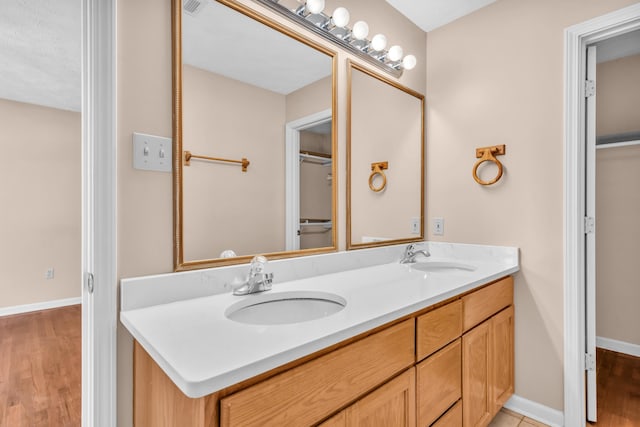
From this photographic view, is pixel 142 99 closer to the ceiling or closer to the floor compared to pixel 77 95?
closer to the floor

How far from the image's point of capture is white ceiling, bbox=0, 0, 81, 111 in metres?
2.09

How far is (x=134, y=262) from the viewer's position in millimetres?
1030

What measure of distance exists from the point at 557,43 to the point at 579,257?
111 cm

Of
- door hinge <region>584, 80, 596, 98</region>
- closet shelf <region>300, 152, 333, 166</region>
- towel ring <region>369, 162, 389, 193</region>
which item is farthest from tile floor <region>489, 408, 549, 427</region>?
door hinge <region>584, 80, 596, 98</region>

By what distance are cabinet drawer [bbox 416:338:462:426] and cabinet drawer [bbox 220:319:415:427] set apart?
0.43ft

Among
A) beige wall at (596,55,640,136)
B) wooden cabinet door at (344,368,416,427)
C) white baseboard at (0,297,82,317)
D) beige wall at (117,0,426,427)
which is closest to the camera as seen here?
wooden cabinet door at (344,368,416,427)

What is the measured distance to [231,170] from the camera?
4.23 feet

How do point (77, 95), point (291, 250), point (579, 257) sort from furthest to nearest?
point (77, 95) → point (579, 257) → point (291, 250)

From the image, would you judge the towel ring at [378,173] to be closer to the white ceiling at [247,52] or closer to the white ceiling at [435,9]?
the white ceiling at [247,52]

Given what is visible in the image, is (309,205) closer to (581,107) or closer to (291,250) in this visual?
(291,250)

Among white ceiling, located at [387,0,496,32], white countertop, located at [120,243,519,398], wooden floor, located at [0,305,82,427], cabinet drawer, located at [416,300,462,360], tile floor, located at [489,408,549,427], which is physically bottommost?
wooden floor, located at [0,305,82,427]

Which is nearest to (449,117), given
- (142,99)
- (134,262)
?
(142,99)

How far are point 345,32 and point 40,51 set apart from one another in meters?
2.59

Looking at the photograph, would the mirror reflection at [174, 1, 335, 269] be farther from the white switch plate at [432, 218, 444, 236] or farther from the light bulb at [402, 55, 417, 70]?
the white switch plate at [432, 218, 444, 236]
